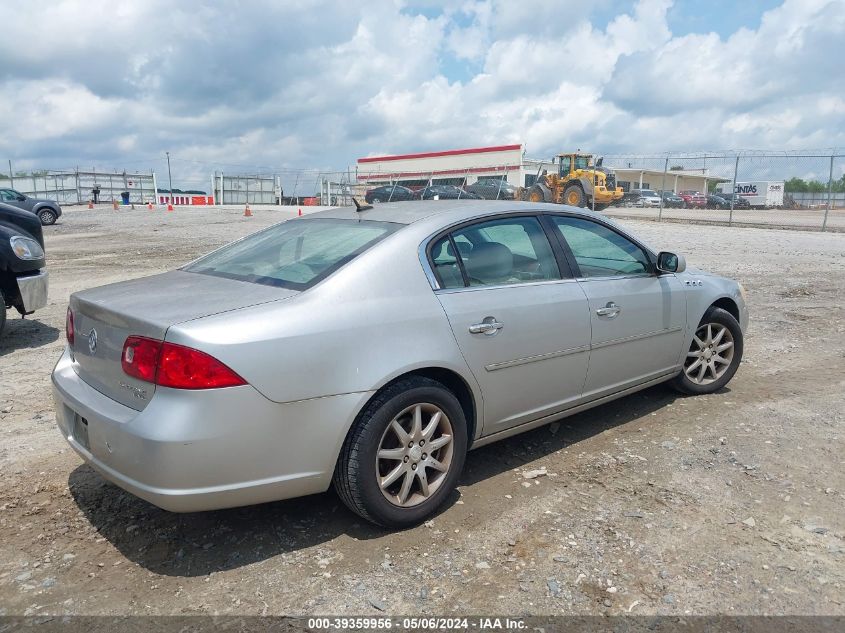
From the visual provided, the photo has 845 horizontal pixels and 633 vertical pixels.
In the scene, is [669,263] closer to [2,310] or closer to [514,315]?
[514,315]

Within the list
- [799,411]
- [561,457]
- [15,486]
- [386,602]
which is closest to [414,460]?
[386,602]

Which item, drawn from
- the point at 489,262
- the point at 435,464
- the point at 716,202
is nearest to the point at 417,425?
the point at 435,464

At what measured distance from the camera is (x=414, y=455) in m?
3.08

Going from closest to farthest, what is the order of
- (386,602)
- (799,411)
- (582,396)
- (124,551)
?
(386,602) → (124,551) → (582,396) → (799,411)

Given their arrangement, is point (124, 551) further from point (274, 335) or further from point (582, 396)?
point (582, 396)

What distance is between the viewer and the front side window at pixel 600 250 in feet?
13.3

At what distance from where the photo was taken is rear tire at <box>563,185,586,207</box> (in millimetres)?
26797

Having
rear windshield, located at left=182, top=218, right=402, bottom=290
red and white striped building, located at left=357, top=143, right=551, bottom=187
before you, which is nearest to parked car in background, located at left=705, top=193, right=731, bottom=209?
red and white striped building, located at left=357, top=143, right=551, bottom=187

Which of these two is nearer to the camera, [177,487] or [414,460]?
[177,487]

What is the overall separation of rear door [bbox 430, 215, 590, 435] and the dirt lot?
1.60 ft

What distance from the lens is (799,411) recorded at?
4.66m

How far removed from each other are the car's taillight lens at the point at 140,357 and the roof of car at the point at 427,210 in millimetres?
1455

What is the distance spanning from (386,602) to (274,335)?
1.16 m

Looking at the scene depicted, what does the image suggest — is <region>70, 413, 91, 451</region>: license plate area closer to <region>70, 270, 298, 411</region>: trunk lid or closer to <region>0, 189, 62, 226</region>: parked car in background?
<region>70, 270, 298, 411</region>: trunk lid
